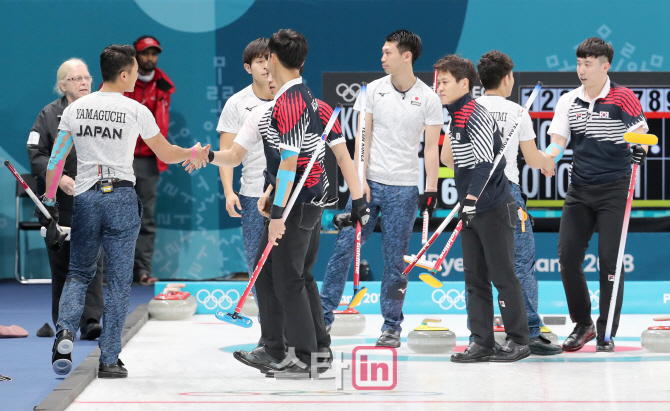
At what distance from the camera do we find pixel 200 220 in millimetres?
8945

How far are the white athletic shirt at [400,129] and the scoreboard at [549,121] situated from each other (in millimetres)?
2091

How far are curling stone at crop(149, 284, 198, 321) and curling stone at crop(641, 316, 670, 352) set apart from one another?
3.51m

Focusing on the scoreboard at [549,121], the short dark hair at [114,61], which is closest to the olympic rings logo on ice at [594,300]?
the scoreboard at [549,121]

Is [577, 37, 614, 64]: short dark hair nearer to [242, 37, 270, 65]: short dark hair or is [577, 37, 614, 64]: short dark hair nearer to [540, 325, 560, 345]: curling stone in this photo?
[540, 325, 560, 345]: curling stone

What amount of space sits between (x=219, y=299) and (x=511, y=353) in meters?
3.03

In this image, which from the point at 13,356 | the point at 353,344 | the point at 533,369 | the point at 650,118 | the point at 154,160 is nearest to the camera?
the point at 533,369

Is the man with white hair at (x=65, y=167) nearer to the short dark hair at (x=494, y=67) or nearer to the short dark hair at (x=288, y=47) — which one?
the short dark hair at (x=288, y=47)

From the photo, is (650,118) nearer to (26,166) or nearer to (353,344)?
(353,344)

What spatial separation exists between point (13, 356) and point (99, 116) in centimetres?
175

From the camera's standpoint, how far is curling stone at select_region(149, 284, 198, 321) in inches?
279

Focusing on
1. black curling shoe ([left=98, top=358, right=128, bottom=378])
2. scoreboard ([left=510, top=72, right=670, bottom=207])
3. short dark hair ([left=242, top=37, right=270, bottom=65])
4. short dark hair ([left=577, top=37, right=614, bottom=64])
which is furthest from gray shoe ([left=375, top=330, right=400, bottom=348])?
scoreboard ([left=510, top=72, right=670, bottom=207])

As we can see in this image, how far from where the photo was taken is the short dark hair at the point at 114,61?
15.4ft

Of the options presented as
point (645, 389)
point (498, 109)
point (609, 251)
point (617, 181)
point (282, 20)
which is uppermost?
point (282, 20)

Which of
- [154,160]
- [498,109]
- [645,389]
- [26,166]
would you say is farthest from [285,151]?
[26,166]
